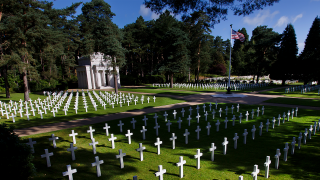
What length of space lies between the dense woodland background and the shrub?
12.5 metres

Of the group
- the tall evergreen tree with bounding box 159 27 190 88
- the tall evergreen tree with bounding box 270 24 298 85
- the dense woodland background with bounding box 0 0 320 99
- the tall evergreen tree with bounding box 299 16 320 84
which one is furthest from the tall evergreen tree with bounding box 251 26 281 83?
the tall evergreen tree with bounding box 159 27 190 88

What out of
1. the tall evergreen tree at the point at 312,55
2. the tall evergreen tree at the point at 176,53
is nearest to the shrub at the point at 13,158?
the tall evergreen tree at the point at 176,53

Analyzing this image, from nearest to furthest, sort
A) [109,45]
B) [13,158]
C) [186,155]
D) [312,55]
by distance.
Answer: [13,158] < [186,155] < [109,45] < [312,55]

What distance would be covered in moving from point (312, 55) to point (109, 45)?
125 ft

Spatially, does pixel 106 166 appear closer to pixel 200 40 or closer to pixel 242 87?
pixel 242 87

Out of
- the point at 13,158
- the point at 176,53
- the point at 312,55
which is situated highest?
the point at 176,53

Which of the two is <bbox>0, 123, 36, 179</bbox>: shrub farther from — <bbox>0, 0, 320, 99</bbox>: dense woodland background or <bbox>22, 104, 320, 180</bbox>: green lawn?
<bbox>0, 0, 320, 99</bbox>: dense woodland background

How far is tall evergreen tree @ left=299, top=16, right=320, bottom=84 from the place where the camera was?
3406 cm

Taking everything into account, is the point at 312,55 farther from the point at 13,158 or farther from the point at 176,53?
the point at 13,158

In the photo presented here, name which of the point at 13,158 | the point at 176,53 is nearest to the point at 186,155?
the point at 13,158

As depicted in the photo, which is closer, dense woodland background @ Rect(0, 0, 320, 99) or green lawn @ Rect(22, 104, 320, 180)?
green lawn @ Rect(22, 104, 320, 180)

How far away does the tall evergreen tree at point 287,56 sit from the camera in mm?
37125

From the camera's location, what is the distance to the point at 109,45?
22.5 m

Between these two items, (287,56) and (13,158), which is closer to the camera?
Result: (13,158)
